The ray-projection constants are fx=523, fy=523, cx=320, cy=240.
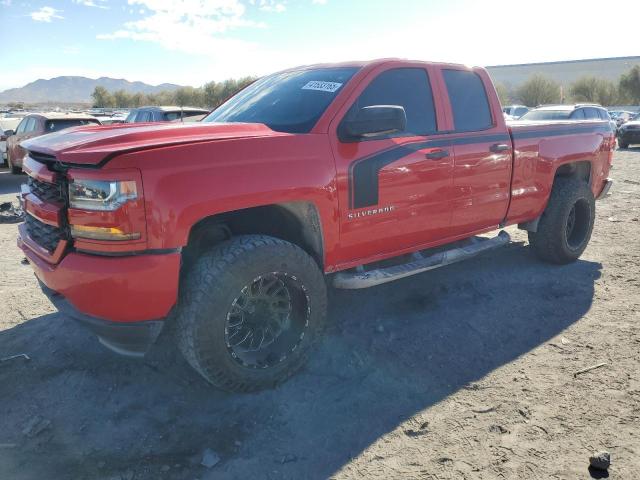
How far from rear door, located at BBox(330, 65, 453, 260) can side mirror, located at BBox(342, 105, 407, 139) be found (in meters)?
0.12

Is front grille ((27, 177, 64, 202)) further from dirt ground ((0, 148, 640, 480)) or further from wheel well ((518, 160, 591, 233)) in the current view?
wheel well ((518, 160, 591, 233))

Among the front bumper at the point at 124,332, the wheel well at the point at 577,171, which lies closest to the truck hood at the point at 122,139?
the front bumper at the point at 124,332

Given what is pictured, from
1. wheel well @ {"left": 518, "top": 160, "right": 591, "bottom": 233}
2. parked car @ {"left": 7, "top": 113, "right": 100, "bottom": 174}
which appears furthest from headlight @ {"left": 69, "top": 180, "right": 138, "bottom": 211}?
parked car @ {"left": 7, "top": 113, "right": 100, "bottom": 174}

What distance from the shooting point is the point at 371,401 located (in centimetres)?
306

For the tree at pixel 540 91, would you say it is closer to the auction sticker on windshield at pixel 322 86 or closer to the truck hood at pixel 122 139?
the auction sticker on windshield at pixel 322 86

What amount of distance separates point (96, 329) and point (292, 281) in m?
1.12

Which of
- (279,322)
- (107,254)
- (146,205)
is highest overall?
(146,205)

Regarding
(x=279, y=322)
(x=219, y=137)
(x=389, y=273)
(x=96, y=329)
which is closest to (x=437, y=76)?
(x=389, y=273)

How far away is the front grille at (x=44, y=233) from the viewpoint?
287 cm

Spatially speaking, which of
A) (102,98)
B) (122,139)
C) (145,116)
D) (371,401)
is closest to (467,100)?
(371,401)

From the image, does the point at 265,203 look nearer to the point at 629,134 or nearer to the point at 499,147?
the point at 499,147

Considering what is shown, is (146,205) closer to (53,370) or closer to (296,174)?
(296,174)

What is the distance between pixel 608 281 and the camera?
4980mm

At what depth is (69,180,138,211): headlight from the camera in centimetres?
256
